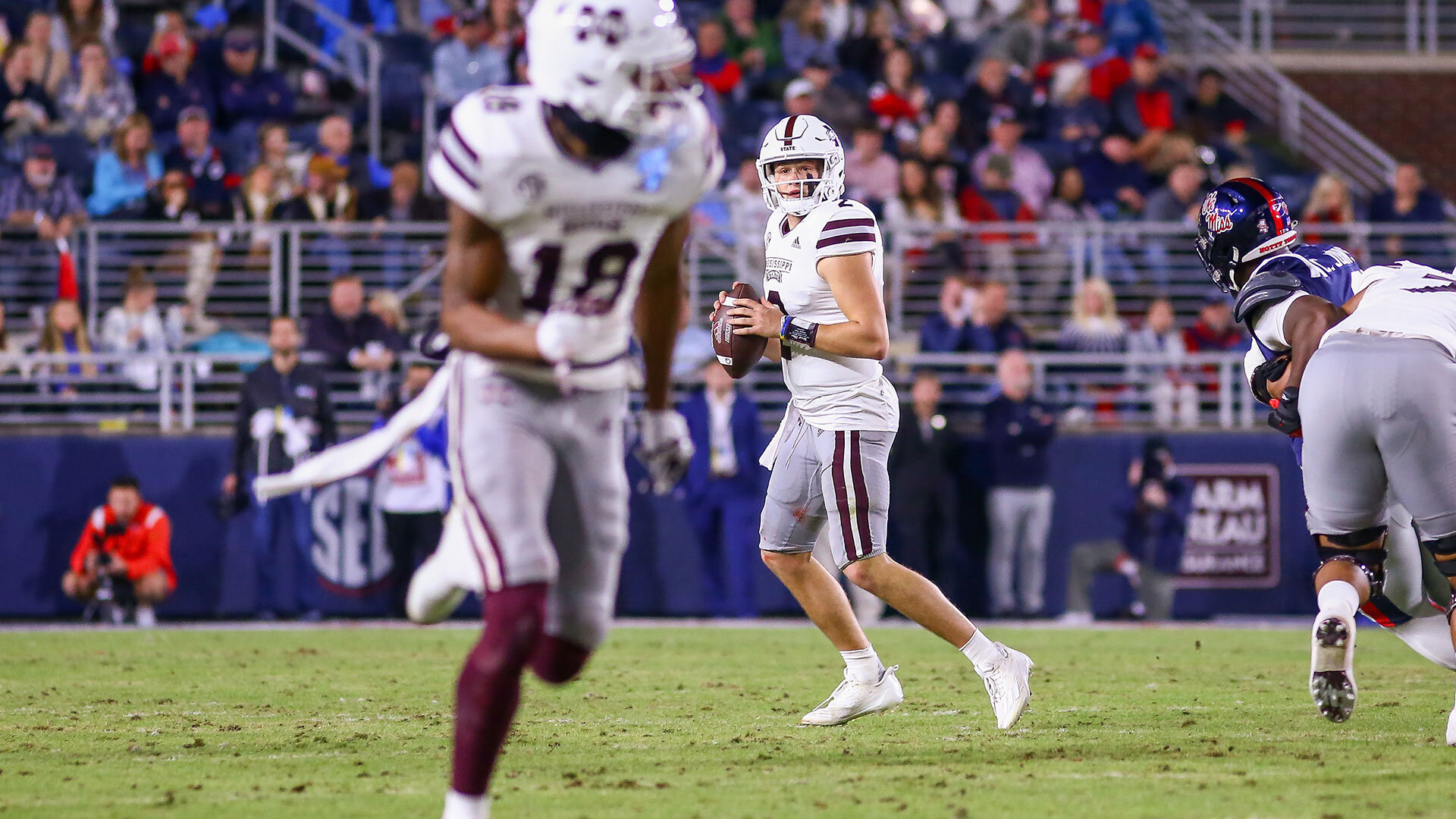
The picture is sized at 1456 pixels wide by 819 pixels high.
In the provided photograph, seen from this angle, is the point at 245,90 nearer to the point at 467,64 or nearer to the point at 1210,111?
the point at 467,64

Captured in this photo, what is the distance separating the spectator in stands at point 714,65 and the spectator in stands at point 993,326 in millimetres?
3543

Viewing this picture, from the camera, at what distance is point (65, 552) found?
1268 cm

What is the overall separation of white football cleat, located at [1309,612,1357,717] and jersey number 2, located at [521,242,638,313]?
2534 mm

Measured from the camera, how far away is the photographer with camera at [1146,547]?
12938mm

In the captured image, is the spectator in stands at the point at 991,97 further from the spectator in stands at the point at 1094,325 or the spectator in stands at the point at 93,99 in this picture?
the spectator in stands at the point at 93,99

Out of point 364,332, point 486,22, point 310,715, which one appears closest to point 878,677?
point 310,715

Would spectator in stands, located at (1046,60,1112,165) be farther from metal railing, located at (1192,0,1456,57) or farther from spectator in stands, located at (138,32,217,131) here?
spectator in stands, located at (138,32,217,131)

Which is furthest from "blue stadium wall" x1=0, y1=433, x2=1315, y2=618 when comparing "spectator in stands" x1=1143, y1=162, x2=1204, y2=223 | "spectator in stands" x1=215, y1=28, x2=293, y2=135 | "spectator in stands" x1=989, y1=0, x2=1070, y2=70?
"spectator in stands" x1=989, y1=0, x2=1070, y2=70

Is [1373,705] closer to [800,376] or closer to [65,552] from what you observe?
[800,376]

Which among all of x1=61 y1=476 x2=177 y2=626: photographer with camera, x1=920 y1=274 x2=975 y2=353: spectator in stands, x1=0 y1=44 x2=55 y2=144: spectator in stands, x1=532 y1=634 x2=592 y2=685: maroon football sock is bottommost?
x1=61 y1=476 x2=177 y2=626: photographer with camera

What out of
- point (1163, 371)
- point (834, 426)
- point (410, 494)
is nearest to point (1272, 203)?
point (834, 426)

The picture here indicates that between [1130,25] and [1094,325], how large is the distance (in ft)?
17.7

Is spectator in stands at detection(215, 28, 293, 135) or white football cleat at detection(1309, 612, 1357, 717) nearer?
white football cleat at detection(1309, 612, 1357, 717)

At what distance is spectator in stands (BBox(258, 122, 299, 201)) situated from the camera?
13.9m
